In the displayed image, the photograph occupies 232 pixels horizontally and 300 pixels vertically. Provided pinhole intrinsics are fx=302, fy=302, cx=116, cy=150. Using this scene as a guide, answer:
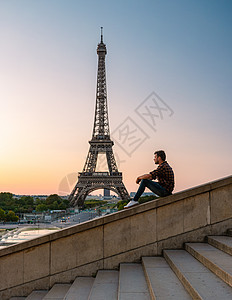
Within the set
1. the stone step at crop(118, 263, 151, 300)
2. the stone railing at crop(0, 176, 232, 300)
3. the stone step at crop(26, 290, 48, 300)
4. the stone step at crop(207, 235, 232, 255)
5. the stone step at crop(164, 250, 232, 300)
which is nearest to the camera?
the stone step at crop(164, 250, 232, 300)

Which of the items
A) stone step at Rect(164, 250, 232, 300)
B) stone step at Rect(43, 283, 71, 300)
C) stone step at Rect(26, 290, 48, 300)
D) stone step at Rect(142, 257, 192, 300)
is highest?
stone step at Rect(164, 250, 232, 300)

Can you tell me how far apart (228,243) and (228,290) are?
1.78 metres

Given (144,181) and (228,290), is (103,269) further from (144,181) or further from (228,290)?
(228,290)

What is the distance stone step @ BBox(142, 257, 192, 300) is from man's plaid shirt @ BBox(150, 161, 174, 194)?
5.32 feet

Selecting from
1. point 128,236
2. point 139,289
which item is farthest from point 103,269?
point 139,289

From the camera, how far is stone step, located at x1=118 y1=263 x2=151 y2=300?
4504 millimetres

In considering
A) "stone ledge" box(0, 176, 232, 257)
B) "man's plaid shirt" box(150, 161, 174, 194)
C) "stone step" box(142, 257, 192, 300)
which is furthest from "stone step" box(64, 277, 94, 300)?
"man's plaid shirt" box(150, 161, 174, 194)

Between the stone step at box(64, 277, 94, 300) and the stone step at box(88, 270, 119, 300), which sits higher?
the stone step at box(88, 270, 119, 300)

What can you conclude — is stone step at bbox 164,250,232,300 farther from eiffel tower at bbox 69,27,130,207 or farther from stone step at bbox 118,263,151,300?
eiffel tower at bbox 69,27,130,207

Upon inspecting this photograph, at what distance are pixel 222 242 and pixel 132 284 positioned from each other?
76.3 inches

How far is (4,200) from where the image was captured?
105812mm

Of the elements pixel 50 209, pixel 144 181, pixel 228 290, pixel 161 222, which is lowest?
pixel 50 209

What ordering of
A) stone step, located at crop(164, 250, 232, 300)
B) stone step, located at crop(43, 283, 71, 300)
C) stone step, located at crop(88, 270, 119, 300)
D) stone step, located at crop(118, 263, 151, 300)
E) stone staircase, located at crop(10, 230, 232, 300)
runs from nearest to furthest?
stone step, located at crop(164, 250, 232, 300) < stone staircase, located at crop(10, 230, 232, 300) < stone step, located at crop(118, 263, 151, 300) < stone step, located at crop(88, 270, 119, 300) < stone step, located at crop(43, 283, 71, 300)

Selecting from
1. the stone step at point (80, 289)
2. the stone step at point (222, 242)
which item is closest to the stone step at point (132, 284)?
the stone step at point (80, 289)
